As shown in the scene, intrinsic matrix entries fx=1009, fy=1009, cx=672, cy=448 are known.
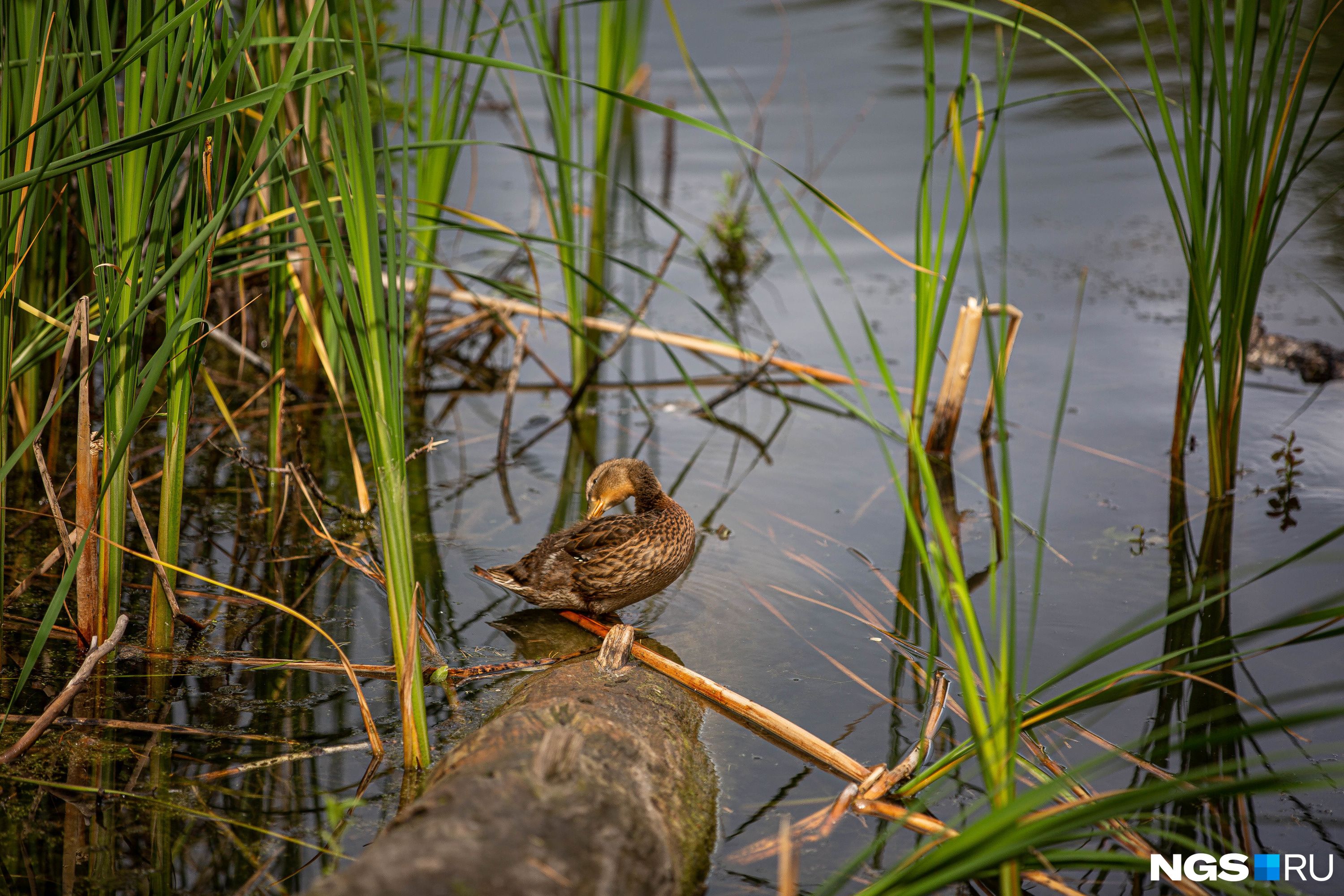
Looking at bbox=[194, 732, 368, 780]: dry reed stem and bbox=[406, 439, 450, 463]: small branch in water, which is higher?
bbox=[406, 439, 450, 463]: small branch in water

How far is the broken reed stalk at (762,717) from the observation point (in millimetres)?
2371

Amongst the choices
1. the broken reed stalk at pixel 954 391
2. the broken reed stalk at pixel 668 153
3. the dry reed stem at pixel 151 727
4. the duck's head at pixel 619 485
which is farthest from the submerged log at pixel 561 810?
the broken reed stalk at pixel 668 153

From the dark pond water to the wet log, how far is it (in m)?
0.14

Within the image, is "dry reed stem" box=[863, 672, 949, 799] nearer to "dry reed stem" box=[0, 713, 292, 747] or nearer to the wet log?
"dry reed stem" box=[0, 713, 292, 747]

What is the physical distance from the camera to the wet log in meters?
4.88

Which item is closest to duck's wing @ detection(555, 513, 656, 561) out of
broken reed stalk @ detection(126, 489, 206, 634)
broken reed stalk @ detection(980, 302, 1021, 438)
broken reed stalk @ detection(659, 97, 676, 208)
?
broken reed stalk @ detection(126, 489, 206, 634)

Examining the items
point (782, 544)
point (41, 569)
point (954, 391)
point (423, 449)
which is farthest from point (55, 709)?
point (954, 391)

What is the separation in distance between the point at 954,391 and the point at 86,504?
3.31 m

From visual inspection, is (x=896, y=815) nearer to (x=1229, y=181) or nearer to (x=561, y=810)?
(x=561, y=810)

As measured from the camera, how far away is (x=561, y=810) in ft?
5.50

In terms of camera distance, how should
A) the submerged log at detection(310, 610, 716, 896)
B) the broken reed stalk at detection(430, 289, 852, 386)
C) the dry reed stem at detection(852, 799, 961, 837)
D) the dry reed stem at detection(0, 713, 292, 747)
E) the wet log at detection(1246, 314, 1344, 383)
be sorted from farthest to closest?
the broken reed stalk at detection(430, 289, 852, 386) → the wet log at detection(1246, 314, 1344, 383) → the dry reed stem at detection(0, 713, 292, 747) → the dry reed stem at detection(852, 799, 961, 837) → the submerged log at detection(310, 610, 716, 896)

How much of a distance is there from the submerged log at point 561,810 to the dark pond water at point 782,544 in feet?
0.67
